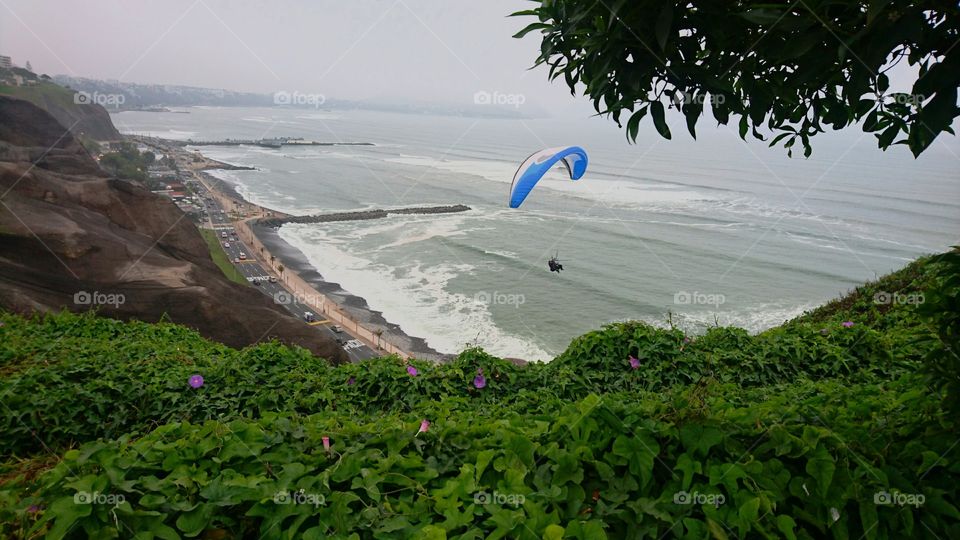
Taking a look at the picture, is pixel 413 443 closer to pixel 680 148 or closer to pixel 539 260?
pixel 539 260

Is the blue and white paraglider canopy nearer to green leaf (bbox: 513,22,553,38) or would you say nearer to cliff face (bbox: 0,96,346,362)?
cliff face (bbox: 0,96,346,362)

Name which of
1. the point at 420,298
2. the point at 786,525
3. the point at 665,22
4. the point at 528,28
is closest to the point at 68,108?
the point at 420,298

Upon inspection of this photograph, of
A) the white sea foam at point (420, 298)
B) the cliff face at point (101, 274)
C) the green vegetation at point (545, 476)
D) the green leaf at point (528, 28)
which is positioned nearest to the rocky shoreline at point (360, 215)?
the white sea foam at point (420, 298)

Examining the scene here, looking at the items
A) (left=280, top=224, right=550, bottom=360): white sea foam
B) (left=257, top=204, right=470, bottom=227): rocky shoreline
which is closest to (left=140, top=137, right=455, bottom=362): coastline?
(left=280, top=224, right=550, bottom=360): white sea foam

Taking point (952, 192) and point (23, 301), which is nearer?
point (23, 301)

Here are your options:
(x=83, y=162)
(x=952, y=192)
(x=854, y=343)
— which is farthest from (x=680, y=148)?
(x=854, y=343)
